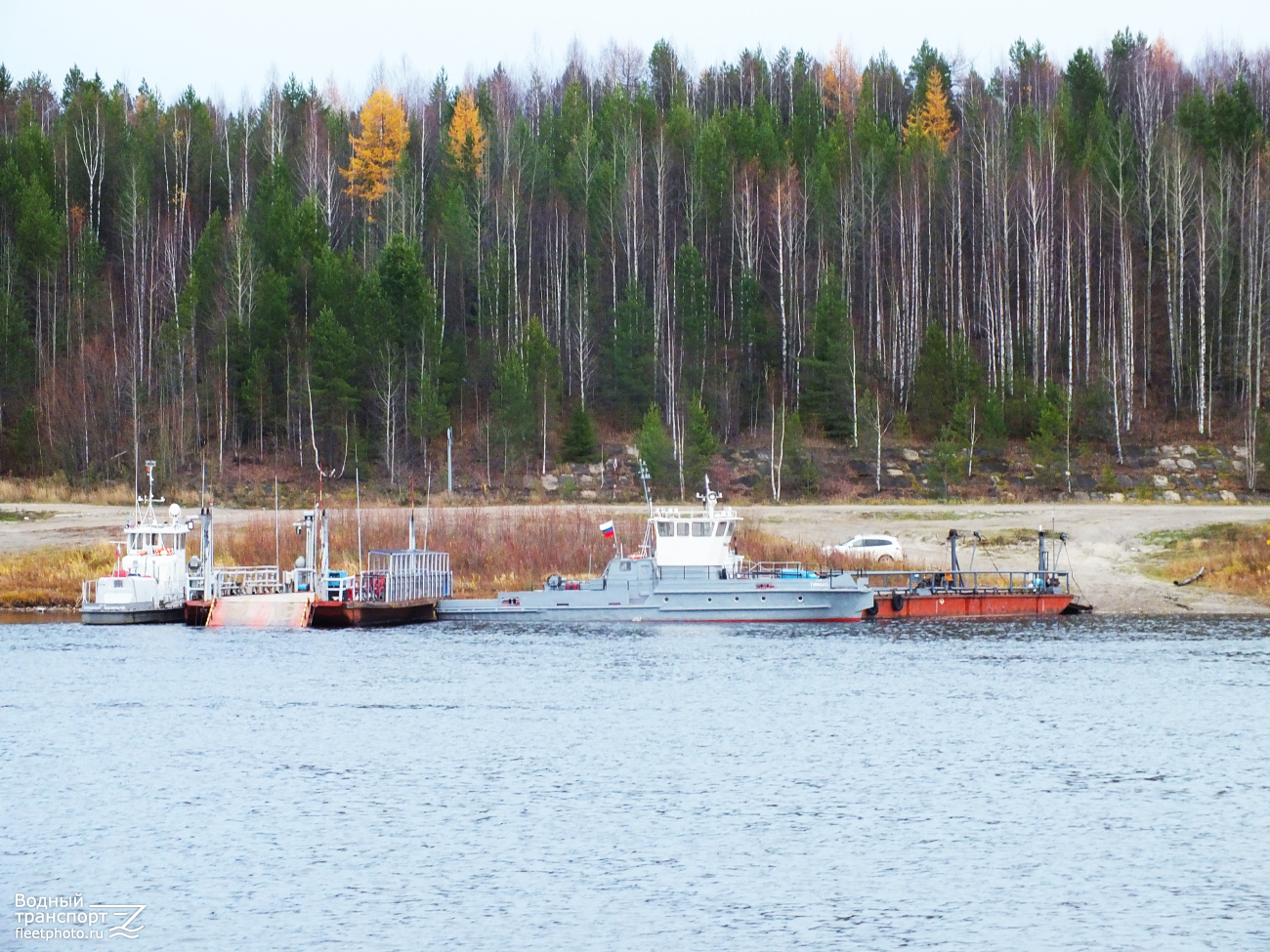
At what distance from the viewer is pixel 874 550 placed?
65.7 metres

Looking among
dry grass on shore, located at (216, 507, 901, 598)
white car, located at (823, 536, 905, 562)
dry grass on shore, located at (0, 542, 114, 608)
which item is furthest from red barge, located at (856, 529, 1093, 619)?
dry grass on shore, located at (0, 542, 114, 608)

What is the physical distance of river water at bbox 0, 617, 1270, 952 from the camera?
2250 centimetres

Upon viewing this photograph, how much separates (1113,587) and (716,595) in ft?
51.5

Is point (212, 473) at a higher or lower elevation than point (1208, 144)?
lower

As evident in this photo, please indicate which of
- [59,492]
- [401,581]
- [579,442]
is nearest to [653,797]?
[401,581]

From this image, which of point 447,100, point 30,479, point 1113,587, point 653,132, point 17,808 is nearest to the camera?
point 17,808

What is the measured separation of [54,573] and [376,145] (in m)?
47.5

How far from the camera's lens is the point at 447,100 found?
119562 millimetres

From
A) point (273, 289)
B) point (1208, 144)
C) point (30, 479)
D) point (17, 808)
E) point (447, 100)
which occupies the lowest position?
point (17, 808)

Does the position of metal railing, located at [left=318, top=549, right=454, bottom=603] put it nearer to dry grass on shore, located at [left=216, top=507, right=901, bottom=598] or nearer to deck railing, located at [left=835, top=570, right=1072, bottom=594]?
dry grass on shore, located at [left=216, top=507, right=901, bottom=598]

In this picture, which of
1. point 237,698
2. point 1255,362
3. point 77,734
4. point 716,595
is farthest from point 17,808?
point 1255,362

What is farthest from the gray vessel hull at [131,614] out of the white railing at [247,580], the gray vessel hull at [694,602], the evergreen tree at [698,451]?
the evergreen tree at [698,451]

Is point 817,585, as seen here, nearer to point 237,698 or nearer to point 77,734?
point 237,698

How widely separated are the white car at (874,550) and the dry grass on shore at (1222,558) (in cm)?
988
